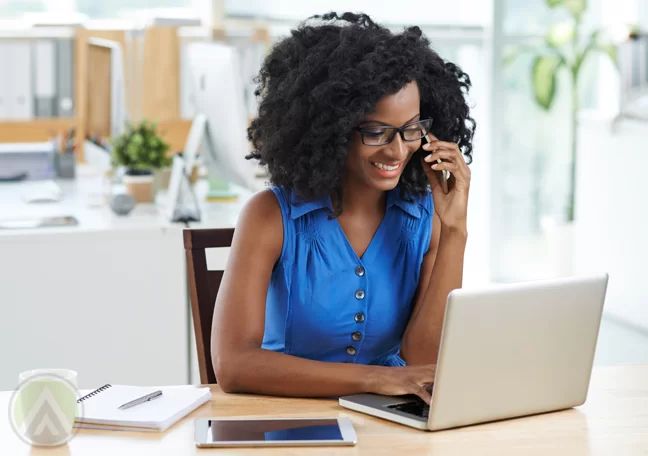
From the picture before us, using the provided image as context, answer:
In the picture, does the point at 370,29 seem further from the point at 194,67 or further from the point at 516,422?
the point at 194,67

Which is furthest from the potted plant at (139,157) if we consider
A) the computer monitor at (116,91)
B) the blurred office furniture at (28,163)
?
the blurred office furniture at (28,163)

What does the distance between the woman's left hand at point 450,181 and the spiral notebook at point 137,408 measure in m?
0.54

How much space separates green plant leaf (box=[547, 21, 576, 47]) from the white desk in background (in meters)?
2.86

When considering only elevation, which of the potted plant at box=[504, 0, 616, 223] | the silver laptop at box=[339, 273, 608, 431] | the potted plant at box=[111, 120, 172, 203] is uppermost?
the potted plant at box=[504, 0, 616, 223]

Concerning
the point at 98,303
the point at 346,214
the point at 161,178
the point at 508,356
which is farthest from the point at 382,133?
the point at 161,178

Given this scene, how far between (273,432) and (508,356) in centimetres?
33

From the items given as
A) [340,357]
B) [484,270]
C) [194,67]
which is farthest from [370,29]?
[484,270]

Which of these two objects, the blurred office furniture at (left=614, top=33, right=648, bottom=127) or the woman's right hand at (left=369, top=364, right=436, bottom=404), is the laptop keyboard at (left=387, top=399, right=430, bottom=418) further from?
the blurred office furniture at (left=614, top=33, right=648, bottom=127)

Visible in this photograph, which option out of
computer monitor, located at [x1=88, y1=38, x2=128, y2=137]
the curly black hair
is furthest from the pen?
computer monitor, located at [x1=88, y1=38, x2=128, y2=137]

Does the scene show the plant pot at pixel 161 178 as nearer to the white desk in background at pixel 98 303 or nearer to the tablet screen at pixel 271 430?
the white desk in background at pixel 98 303

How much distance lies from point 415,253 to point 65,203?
193cm

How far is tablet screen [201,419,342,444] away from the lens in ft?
4.18

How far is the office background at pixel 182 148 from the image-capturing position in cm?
280

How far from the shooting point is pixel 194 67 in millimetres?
3117
